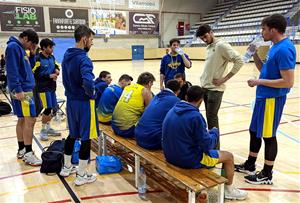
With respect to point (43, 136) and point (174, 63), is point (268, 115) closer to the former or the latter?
point (174, 63)

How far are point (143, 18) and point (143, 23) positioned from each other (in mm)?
458

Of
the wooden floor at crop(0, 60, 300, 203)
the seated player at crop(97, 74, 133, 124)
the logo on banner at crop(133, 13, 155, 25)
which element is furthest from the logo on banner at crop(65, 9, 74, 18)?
the seated player at crop(97, 74, 133, 124)

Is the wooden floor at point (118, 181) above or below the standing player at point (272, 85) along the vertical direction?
below

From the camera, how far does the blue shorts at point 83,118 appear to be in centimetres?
308

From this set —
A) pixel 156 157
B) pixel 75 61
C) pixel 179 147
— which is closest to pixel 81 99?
pixel 75 61

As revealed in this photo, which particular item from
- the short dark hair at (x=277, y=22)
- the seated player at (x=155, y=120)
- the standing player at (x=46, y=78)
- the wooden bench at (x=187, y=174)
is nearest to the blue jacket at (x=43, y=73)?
the standing player at (x=46, y=78)

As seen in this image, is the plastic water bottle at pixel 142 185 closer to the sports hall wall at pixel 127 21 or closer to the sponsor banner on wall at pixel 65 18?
the sports hall wall at pixel 127 21

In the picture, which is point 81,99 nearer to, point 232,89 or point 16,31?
point 232,89

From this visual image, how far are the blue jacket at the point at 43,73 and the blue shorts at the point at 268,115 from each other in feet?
11.3

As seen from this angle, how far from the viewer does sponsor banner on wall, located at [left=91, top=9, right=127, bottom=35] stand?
25.1m

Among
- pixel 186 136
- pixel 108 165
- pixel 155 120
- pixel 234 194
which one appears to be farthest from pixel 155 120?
pixel 234 194

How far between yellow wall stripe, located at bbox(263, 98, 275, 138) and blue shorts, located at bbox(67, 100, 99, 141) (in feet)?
5.88

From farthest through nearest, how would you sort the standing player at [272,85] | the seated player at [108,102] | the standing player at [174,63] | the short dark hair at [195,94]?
1. the standing player at [174,63]
2. the seated player at [108,102]
3. the standing player at [272,85]
4. the short dark hair at [195,94]

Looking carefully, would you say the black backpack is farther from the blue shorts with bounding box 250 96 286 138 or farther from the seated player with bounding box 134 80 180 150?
the blue shorts with bounding box 250 96 286 138
